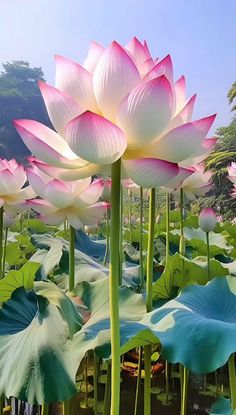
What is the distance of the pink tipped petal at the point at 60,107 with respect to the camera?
1.67 feet

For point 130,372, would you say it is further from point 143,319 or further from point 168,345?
point 168,345

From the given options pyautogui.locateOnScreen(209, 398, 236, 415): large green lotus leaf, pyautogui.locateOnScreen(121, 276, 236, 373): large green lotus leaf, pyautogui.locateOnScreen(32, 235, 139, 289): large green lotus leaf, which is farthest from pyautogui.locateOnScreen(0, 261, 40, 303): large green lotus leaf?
→ pyautogui.locateOnScreen(209, 398, 236, 415): large green lotus leaf

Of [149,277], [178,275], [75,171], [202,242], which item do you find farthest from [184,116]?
[202,242]

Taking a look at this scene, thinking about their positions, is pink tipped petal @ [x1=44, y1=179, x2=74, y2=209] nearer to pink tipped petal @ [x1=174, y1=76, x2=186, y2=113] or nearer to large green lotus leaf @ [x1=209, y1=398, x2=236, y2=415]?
pink tipped petal @ [x1=174, y1=76, x2=186, y2=113]

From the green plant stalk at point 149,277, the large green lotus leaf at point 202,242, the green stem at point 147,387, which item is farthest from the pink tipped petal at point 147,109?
the large green lotus leaf at point 202,242

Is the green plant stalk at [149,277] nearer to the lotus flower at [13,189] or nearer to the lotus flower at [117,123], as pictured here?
the lotus flower at [117,123]

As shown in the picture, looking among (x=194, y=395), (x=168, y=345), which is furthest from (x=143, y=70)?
(x=194, y=395)

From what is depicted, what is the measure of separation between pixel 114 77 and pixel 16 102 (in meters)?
39.3

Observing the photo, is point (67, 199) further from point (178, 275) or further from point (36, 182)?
point (178, 275)

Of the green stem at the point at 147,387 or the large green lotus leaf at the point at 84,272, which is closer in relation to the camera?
the green stem at the point at 147,387

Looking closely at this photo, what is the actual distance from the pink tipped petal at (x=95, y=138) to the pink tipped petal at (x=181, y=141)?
5 centimetres

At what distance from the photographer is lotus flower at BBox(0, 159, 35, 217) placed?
1.02 metres

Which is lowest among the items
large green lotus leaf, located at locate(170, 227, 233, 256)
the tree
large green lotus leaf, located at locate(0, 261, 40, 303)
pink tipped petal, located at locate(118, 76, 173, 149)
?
large green lotus leaf, located at locate(0, 261, 40, 303)

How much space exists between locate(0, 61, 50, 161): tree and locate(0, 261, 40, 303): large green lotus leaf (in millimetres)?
31271
